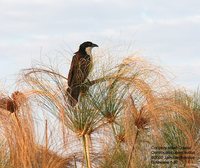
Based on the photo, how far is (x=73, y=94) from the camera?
465cm

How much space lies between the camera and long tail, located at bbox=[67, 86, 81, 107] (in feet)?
14.2

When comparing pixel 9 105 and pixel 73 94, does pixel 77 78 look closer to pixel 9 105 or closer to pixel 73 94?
pixel 73 94

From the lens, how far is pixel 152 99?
14.1 feet

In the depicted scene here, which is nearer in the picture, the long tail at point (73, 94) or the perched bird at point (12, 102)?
the long tail at point (73, 94)

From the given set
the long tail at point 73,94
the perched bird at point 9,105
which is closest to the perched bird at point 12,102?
the perched bird at point 9,105

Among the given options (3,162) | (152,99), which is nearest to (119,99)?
(152,99)

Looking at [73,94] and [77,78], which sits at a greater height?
[77,78]

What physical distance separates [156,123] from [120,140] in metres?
0.87

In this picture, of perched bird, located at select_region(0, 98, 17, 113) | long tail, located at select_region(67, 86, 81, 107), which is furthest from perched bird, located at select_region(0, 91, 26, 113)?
long tail, located at select_region(67, 86, 81, 107)

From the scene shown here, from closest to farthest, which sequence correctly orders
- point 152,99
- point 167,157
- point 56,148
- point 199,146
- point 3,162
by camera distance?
point 152,99, point 56,148, point 3,162, point 167,157, point 199,146

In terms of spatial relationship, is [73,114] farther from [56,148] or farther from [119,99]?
[56,148]

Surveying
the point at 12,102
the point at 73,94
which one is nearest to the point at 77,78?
the point at 73,94

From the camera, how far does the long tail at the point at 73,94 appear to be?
433 centimetres

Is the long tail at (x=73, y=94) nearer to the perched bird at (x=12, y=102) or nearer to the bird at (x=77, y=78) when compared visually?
the bird at (x=77, y=78)
